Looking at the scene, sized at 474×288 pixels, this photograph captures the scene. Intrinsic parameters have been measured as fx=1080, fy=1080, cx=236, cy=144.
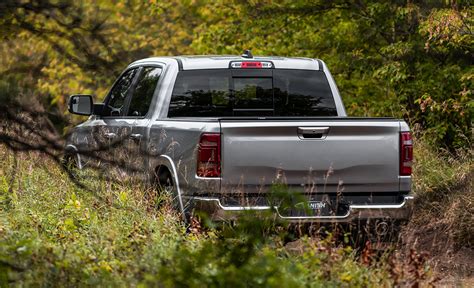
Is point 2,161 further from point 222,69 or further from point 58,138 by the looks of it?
point 58,138

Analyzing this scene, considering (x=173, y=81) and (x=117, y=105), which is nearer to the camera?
(x=173, y=81)

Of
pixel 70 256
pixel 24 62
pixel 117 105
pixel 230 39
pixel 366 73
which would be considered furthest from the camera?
pixel 230 39

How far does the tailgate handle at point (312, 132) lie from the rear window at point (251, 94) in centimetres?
153

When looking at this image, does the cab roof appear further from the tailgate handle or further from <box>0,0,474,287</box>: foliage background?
the tailgate handle

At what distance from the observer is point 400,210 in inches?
375

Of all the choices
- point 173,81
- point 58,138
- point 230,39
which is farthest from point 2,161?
point 230,39

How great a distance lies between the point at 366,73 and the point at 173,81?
26.4 feet

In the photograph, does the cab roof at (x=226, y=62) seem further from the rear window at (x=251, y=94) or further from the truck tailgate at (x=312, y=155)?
the truck tailgate at (x=312, y=155)

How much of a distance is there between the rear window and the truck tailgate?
1.49m

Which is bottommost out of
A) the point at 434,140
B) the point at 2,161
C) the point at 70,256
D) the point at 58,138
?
the point at 434,140

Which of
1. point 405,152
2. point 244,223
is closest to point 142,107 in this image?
point 405,152

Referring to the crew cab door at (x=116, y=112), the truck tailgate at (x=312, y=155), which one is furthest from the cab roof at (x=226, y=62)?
the truck tailgate at (x=312, y=155)

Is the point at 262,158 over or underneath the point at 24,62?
underneath

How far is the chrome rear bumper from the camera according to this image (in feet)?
29.7
